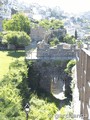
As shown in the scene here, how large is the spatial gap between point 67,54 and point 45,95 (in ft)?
22.7

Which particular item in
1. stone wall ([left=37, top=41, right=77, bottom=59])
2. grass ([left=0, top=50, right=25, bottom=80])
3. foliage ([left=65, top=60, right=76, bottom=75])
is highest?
stone wall ([left=37, top=41, right=77, bottom=59])

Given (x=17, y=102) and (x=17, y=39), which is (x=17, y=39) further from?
(x=17, y=102)

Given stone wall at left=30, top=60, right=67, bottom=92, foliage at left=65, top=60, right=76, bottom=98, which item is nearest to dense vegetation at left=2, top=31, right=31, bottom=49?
stone wall at left=30, top=60, right=67, bottom=92

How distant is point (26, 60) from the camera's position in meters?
42.9

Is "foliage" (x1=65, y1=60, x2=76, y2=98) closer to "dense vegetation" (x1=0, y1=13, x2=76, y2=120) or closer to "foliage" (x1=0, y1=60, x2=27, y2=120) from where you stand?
"dense vegetation" (x1=0, y1=13, x2=76, y2=120)

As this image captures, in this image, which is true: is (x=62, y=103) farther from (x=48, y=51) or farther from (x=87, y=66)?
(x=87, y=66)

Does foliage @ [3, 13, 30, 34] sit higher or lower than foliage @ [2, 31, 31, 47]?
higher

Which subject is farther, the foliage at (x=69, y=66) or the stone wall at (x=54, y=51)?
the stone wall at (x=54, y=51)

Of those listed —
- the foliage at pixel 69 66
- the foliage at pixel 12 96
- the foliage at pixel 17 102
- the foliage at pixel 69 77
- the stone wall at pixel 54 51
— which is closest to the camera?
the foliage at pixel 12 96

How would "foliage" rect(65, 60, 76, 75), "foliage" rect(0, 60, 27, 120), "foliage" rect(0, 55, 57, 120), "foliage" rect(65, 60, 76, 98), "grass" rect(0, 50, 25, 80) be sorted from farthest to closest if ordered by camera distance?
"grass" rect(0, 50, 25, 80) → "foliage" rect(65, 60, 76, 75) → "foliage" rect(65, 60, 76, 98) → "foliage" rect(0, 55, 57, 120) → "foliage" rect(0, 60, 27, 120)

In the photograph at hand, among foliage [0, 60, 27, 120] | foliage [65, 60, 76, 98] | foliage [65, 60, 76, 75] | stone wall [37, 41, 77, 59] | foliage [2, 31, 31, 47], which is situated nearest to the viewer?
foliage [0, 60, 27, 120]

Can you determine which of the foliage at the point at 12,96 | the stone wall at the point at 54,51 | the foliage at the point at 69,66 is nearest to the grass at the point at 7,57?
the stone wall at the point at 54,51

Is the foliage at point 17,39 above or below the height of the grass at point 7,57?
above

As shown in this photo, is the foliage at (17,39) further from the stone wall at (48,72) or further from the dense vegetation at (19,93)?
the stone wall at (48,72)
